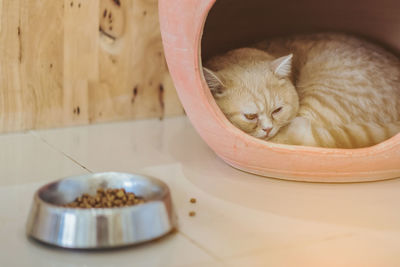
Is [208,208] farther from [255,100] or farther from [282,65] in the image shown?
[282,65]

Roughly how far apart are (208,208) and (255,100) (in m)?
0.58

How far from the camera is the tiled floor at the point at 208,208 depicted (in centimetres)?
153

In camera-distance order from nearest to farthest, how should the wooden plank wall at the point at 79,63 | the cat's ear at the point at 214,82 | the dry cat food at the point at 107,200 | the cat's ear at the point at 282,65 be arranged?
1. the dry cat food at the point at 107,200
2. the cat's ear at the point at 214,82
3. the cat's ear at the point at 282,65
4. the wooden plank wall at the point at 79,63

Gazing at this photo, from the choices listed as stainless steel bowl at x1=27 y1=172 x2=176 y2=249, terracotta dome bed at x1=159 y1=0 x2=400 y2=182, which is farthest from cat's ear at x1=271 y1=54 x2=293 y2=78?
stainless steel bowl at x1=27 y1=172 x2=176 y2=249

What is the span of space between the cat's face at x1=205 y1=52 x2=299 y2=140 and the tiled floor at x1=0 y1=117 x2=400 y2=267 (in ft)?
0.65

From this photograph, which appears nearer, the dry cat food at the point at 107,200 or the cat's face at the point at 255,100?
the dry cat food at the point at 107,200

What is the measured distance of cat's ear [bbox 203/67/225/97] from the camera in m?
2.19

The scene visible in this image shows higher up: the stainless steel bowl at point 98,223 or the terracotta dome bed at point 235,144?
the terracotta dome bed at point 235,144

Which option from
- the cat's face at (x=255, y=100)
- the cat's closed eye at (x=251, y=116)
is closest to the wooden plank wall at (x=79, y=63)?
the cat's face at (x=255, y=100)

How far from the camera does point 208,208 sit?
1.84 metres

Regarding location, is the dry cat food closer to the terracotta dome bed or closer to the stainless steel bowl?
the stainless steel bowl

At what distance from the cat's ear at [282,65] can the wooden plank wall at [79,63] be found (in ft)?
2.27

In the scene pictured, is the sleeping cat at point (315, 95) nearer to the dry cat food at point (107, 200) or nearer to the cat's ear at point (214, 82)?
the cat's ear at point (214, 82)

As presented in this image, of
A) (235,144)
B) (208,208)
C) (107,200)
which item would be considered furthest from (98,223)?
(235,144)
